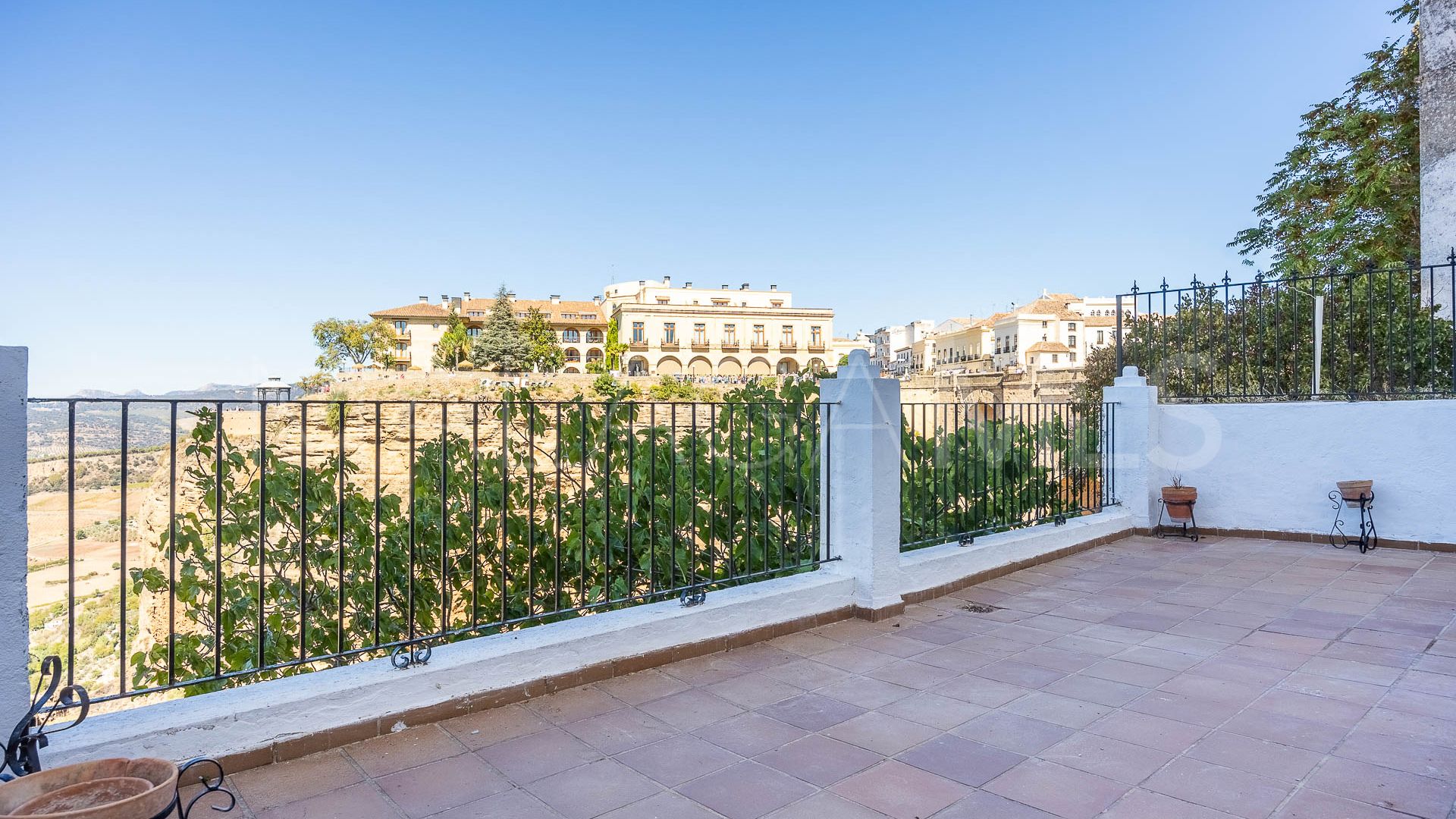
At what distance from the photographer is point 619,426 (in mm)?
3900

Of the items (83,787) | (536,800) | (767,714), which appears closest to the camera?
(83,787)

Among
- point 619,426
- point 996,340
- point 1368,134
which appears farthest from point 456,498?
point 996,340

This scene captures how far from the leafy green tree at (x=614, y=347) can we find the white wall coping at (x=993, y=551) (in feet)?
172

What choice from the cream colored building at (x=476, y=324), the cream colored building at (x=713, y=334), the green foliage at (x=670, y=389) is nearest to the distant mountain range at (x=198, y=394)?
the green foliage at (x=670, y=389)

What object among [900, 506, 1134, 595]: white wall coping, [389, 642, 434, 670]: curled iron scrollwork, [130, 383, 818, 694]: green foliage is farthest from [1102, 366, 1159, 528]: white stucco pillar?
[389, 642, 434, 670]: curled iron scrollwork

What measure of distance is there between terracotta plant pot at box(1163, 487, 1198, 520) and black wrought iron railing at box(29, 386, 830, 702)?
4.75 m

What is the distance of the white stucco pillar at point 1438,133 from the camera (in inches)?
415

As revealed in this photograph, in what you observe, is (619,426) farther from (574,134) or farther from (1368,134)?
(574,134)

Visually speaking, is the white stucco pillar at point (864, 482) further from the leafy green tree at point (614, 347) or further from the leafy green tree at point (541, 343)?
the leafy green tree at point (541, 343)

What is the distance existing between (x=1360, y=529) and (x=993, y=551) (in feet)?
13.7

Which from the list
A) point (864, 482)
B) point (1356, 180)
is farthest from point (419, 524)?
point (1356, 180)

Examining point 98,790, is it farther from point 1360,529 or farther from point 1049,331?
point 1049,331

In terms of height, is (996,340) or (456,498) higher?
(996,340)

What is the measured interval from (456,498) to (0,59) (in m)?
9.80
